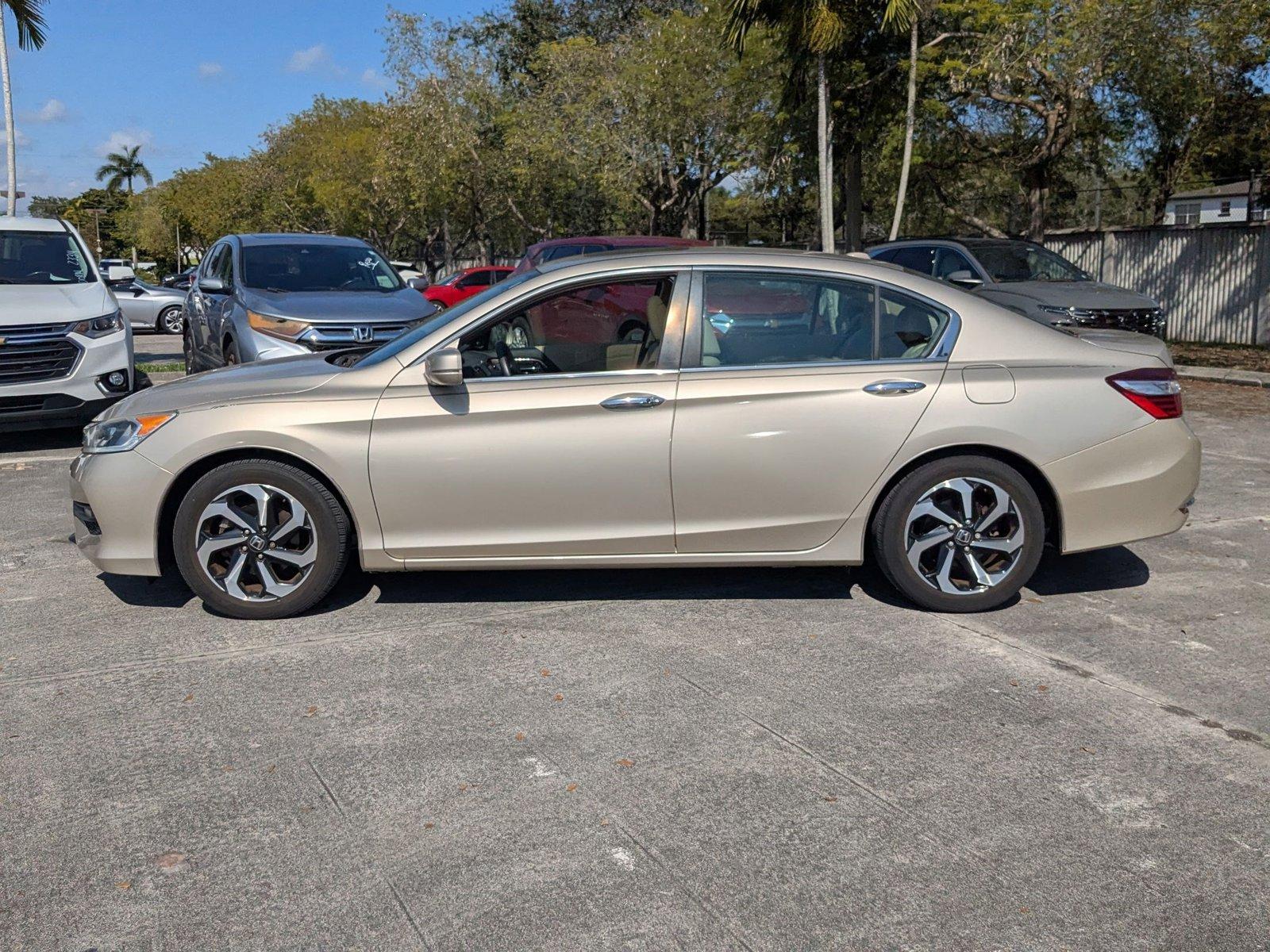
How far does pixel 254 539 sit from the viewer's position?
5.50 metres

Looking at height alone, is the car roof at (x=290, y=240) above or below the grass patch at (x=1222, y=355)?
above

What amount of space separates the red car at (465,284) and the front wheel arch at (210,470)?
21.4 m

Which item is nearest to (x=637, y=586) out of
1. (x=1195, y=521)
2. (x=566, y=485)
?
(x=566, y=485)

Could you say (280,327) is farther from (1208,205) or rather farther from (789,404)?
(1208,205)

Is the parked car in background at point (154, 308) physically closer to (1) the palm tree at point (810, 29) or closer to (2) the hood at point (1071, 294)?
(1) the palm tree at point (810, 29)

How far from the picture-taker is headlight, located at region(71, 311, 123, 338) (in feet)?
33.9

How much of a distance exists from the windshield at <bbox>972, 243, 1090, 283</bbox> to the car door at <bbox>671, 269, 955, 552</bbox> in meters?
9.12

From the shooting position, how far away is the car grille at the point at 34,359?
9.84 metres

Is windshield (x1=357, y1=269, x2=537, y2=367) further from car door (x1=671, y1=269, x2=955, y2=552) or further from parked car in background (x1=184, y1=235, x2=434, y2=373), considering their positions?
parked car in background (x1=184, y1=235, x2=434, y2=373)

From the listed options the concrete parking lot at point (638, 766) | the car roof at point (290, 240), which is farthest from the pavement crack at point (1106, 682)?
the car roof at point (290, 240)

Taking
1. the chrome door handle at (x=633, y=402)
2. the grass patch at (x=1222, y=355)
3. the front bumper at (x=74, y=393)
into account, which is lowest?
the grass patch at (x=1222, y=355)

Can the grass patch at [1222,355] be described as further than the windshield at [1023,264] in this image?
Yes

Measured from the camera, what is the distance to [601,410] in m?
5.42

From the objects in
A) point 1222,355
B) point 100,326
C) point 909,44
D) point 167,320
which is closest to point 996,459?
point 100,326
